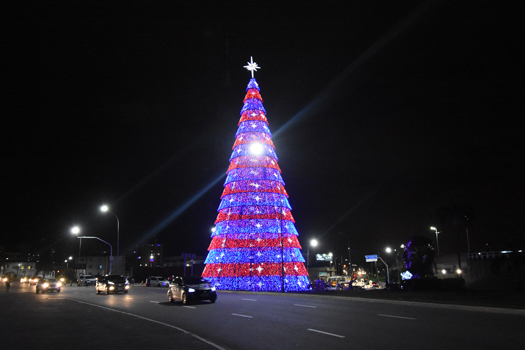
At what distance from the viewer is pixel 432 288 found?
1187 inches

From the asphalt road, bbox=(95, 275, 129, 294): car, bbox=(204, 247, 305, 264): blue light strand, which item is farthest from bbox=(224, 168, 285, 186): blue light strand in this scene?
the asphalt road

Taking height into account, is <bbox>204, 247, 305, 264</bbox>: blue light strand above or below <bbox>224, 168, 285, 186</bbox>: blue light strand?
below

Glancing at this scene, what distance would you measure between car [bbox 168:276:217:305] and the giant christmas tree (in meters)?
11.6

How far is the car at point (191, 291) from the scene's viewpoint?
1992 cm

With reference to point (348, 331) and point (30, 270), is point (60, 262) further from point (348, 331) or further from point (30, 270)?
point (348, 331)

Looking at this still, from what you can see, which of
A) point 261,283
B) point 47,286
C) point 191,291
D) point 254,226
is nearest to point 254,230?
point 254,226

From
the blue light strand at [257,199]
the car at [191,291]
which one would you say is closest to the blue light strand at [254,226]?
the blue light strand at [257,199]

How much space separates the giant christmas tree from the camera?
108ft

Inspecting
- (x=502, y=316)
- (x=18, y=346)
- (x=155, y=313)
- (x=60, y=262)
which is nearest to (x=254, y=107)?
(x=155, y=313)

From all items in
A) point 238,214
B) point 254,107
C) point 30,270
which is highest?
point 254,107

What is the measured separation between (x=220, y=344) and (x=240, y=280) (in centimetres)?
2465

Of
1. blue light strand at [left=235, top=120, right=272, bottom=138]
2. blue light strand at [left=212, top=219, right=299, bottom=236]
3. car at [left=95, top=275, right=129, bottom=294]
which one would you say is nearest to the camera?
car at [left=95, top=275, right=129, bottom=294]

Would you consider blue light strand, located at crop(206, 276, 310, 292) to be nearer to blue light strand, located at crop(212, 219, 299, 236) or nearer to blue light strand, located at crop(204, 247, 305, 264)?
blue light strand, located at crop(204, 247, 305, 264)

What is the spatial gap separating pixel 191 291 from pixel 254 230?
45.1ft
